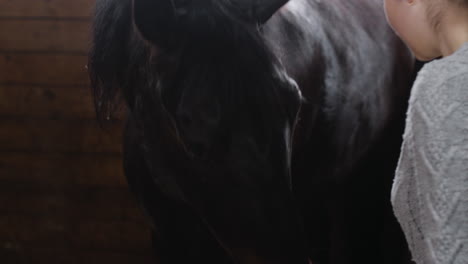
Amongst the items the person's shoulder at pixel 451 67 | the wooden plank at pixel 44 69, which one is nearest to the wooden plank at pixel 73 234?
the wooden plank at pixel 44 69

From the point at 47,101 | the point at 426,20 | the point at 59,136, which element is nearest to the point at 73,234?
the point at 59,136

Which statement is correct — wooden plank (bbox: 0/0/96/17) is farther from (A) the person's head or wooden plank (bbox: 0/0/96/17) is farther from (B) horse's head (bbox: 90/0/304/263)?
(A) the person's head

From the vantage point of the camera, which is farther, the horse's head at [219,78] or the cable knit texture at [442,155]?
the horse's head at [219,78]

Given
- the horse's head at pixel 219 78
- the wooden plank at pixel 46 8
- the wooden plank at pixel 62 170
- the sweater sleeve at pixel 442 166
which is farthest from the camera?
the wooden plank at pixel 62 170

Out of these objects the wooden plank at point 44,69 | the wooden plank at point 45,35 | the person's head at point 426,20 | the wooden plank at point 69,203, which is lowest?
the wooden plank at point 69,203

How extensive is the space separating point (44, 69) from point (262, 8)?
115 cm

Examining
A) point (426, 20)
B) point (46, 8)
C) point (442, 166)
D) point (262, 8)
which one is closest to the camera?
point (442, 166)

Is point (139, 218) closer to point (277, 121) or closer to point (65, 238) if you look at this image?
point (65, 238)

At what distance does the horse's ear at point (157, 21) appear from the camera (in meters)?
0.83

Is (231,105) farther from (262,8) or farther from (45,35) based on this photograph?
(45,35)

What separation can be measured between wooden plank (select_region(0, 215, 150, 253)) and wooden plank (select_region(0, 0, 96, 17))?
695 mm

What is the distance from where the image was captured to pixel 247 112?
0.82 m

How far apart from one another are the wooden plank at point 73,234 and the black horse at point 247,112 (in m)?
0.64

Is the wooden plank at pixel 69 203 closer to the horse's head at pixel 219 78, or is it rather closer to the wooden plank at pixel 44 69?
the wooden plank at pixel 44 69
